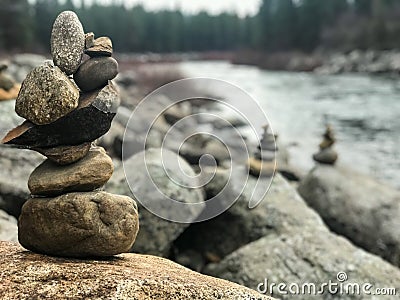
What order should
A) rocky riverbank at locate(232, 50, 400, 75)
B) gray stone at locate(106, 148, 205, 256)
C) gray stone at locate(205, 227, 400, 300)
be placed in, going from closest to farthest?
→ gray stone at locate(205, 227, 400, 300)
gray stone at locate(106, 148, 205, 256)
rocky riverbank at locate(232, 50, 400, 75)

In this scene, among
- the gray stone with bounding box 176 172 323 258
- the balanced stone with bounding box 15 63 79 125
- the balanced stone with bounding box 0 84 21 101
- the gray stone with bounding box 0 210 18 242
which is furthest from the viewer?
the balanced stone with bounding box 0 84 21 101

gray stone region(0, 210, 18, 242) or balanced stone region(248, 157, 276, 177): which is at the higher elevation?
gray stone region(0, 210, 18, 242)

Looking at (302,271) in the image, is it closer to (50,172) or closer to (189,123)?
(50,172)

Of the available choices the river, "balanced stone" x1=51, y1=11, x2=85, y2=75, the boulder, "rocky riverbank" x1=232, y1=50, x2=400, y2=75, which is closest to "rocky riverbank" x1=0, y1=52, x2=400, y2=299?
the boulder

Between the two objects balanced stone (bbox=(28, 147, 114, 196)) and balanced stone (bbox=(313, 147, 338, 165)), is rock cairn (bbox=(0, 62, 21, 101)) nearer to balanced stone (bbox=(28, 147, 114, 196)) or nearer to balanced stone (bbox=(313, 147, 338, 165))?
balanced stone (bbox=(28, 147, 114, 196))

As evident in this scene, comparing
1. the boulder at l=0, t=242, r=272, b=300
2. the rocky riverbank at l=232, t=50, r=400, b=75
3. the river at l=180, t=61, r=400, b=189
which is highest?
the boulder at l=0, t=242, r=272, b=300

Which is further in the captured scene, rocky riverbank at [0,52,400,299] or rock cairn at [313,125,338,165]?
rock cairn at [313,125,338,165]

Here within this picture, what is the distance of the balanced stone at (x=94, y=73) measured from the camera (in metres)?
3.58

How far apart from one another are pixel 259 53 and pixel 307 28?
9.74 m

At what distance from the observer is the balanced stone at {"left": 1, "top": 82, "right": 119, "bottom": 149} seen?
135 inches

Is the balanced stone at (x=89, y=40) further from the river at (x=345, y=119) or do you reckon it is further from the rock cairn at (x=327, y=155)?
the river at (x=345, y=119)

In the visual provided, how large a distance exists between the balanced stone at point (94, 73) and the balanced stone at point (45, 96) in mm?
236

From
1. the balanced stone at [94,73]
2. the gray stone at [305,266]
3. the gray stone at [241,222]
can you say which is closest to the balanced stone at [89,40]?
the balanced stone at [94,73]

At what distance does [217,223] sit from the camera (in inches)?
274
